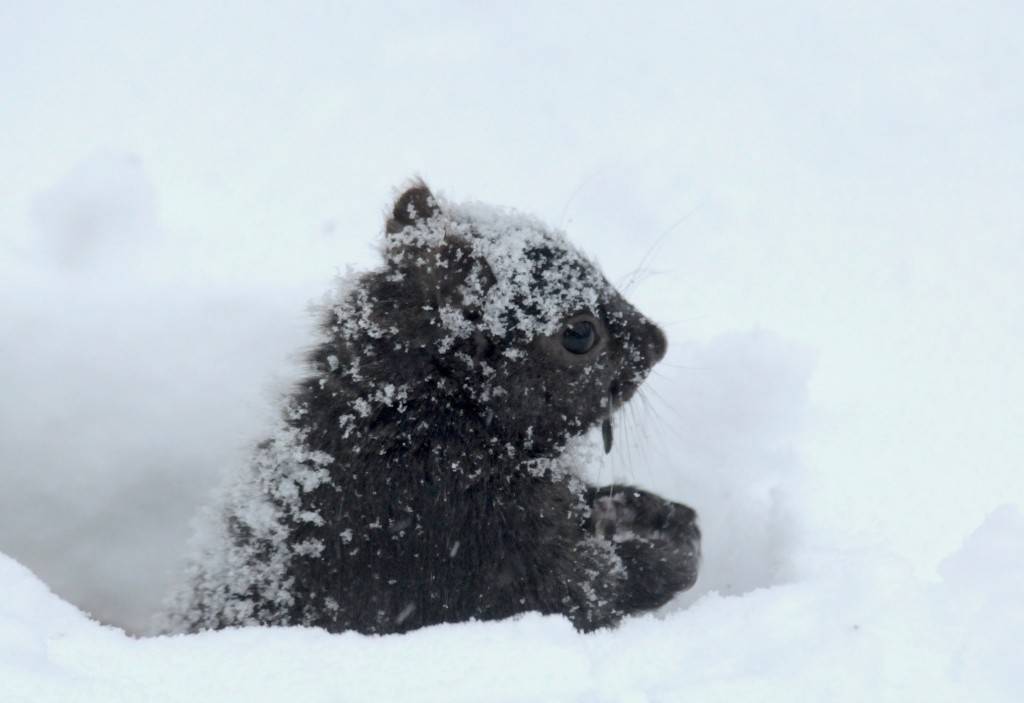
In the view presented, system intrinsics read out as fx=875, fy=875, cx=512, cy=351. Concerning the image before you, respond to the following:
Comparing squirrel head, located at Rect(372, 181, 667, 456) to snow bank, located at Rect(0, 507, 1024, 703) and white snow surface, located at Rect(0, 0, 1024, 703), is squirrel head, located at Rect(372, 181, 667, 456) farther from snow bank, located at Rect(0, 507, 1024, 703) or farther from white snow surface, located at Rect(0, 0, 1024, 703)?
snow bank, located at Rect(0, 507, 1024, 703)

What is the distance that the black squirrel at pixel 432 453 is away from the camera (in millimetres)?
3066

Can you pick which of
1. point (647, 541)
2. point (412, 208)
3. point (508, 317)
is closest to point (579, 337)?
point (508, 317)

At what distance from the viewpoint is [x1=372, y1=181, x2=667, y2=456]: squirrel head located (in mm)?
3158

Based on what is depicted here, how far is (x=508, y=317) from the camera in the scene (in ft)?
10.5

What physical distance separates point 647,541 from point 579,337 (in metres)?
0.99

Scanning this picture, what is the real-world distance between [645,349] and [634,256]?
160 cm

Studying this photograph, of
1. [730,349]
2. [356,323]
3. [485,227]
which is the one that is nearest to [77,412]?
[356,323]

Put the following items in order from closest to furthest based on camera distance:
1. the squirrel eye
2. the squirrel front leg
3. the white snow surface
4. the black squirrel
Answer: the black squirrel
the squirrel eye
the squirrel front leg
the white snow surface

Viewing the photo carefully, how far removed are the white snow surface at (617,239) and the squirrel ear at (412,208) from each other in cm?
19

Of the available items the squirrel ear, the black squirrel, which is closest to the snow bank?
the black squirrel

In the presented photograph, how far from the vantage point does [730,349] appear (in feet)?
14.6

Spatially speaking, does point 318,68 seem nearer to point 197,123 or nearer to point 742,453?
point 197,123

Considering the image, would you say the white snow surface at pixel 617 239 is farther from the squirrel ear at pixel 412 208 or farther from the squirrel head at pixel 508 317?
the squirrel head at pixel 508 317

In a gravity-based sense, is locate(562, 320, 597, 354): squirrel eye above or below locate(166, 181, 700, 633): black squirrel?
above
